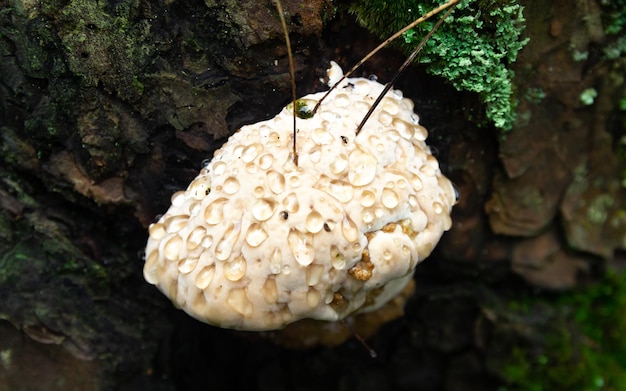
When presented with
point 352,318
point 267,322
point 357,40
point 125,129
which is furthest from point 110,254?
point 357,40

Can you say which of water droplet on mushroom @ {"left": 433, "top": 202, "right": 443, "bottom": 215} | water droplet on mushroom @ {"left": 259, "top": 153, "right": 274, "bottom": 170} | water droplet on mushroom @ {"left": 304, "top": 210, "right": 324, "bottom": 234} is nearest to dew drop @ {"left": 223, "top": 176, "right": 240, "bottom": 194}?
water droplet on mushroom @ {"left": 259, "top": 153, "right": 274, "bottom": 170}

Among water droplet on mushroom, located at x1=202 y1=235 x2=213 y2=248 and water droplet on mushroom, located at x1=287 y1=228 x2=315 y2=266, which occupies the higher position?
water droplet on mushroom, located at x1=287 y1=228 x2=315 y2=266

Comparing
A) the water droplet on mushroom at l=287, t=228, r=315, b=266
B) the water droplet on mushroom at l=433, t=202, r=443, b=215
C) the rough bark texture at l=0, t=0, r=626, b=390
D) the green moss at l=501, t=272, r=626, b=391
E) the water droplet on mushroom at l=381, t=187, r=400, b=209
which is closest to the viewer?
the water droplet on mushroom at l=287, t=228, r=315, b=266

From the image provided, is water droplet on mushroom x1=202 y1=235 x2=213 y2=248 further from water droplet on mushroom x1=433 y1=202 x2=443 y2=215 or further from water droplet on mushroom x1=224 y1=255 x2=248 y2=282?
water droplet on mushroom x1=433 y1=202 x2=443 y2=215

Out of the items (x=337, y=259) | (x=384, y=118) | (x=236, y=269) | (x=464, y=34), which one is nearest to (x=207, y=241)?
(x=236, y=269)

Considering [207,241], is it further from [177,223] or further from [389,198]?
[389,198]

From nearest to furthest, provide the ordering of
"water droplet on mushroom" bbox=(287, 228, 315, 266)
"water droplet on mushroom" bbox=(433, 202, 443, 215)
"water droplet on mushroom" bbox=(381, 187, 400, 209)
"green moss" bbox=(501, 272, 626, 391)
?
"water droplet on mushroom" bbox=(287, 228, 315, 266)
"water droplet on mushroom" bbox=(381, 187, 400, 209)
"water droplet on mushroom" bbox=(433, 202, 443, 215)
"green moss" bbox=(501, 272, 626, 391)

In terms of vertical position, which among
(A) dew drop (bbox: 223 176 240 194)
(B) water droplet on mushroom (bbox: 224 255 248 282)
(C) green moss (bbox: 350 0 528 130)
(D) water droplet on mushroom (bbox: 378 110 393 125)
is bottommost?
(B) water droplet on mushroom (bbox: 224 255 248 282)
